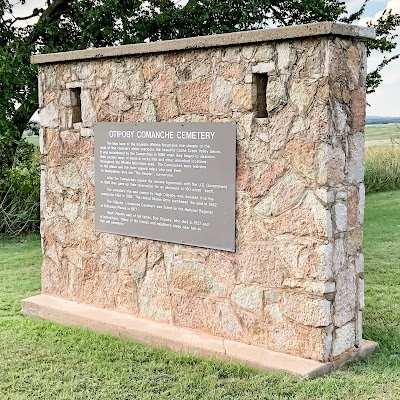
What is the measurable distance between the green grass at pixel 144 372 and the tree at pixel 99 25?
4.90 meters

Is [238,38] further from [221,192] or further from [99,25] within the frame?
[99,25]

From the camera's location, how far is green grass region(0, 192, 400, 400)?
4332mm

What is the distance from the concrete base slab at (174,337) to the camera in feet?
15.1

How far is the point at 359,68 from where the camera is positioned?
467 centimetres

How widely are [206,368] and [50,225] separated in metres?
2.26

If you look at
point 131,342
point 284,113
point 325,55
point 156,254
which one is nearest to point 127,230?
point 156,254

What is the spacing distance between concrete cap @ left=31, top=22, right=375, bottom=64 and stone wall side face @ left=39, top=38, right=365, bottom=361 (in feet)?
0.21

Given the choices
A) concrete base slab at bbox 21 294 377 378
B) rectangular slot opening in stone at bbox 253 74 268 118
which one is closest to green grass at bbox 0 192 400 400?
concrete base slab at bbox 21 294 377 378

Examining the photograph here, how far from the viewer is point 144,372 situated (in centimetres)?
470

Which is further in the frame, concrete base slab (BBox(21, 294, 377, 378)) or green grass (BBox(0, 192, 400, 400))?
concrete base slab (BBox(21, 294, 377, 378))

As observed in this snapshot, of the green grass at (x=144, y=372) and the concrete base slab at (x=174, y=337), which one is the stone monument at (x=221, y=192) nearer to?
the concrete base slab at (x=174, y=337)

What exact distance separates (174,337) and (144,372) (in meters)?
0.51

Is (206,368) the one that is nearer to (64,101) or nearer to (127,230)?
(127,230)

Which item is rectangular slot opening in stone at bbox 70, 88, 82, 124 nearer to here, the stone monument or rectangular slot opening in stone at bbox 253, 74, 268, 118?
the stone monument
